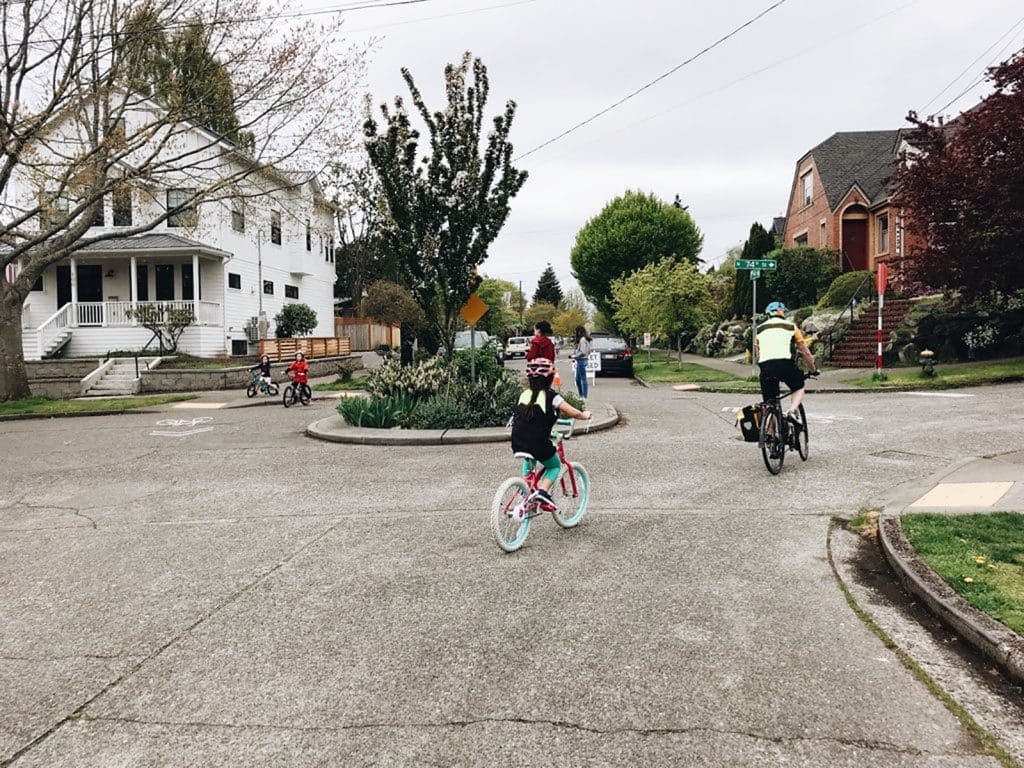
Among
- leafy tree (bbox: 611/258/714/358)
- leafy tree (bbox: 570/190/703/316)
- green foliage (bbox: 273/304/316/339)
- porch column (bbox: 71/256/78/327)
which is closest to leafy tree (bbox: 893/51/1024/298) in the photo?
leafy tree (bbox: 611/258/714/358)

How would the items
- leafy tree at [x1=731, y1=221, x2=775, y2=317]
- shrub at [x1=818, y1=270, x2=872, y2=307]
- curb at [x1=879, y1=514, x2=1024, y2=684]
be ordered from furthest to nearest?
leafy tree at [x1=731, y1=221, x2=775, y2=317] < shrub at [x1=818, y1=270, x2=872, y2=307] < curb at [x1=879, y1=514, x2=1024, y2=684]

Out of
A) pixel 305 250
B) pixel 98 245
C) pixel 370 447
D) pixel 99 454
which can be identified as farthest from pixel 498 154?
pixel 305 250

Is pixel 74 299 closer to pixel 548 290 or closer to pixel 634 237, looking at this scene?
pixel 634 237

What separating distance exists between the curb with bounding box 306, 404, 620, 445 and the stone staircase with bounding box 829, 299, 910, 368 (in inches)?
556

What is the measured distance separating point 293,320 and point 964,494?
32.7 meters

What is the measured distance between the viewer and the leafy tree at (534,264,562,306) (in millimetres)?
123125

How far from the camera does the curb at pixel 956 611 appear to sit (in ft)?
12.3

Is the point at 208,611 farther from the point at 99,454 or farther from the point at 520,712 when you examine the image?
the point at 99,454

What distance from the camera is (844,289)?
29.5 metres

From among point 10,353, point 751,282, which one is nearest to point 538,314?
point 751,282

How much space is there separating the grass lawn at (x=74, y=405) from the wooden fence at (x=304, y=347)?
6873 millimetres

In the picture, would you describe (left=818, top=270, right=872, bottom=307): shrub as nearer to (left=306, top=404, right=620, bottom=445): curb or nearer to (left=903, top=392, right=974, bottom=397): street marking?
(left=903, top=392, right=974, bottom=397): street marking

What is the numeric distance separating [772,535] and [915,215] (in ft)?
54.4

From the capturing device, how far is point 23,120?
749 inches
